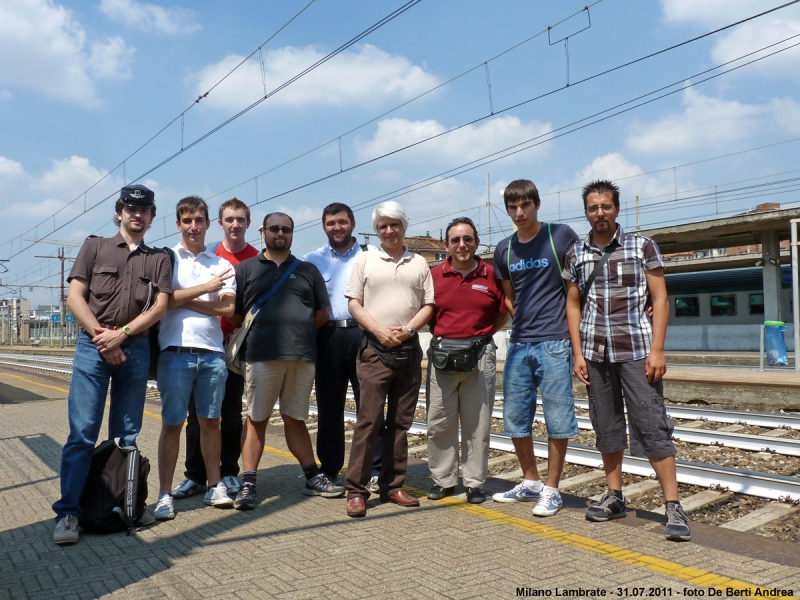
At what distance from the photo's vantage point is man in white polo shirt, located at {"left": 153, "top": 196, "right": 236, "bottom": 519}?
4.81 metres

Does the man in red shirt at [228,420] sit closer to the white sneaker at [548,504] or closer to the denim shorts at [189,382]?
the denim shorts at [189,382]

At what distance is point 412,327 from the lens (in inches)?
193

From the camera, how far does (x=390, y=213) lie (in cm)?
504

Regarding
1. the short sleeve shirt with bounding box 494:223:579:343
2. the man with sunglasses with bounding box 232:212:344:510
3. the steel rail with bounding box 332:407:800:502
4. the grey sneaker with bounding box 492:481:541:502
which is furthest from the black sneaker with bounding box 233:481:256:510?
the steel rail with bounding box 332:407:800:502

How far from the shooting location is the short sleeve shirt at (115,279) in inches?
176

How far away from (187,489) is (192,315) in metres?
1.42

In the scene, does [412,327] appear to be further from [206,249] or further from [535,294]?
[206,249]

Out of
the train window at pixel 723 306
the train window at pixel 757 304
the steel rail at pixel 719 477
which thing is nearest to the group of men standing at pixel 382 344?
the steel rail at pixel 719 477

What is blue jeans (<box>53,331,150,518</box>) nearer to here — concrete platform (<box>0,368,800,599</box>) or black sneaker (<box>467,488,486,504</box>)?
concrete platform (<box>0,368,800,599</box>)

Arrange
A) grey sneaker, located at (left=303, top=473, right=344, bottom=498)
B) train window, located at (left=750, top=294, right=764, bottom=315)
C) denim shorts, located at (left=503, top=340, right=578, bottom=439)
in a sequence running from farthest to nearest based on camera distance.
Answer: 1. train window, located at (left=750, top=294, right=764, bottom=315)
2. grey sneaker, located at (left=303, top=473, right=344, bottom=498)
3. denim shorts, located at (left=503, top=340, right=578, bottom=439)

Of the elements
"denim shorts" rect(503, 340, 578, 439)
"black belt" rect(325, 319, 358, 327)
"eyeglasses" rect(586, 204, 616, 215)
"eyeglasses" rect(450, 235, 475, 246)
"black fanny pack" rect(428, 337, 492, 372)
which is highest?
"eyeglasses" rect(586, 204, 616, 215)

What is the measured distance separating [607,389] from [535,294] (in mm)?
798

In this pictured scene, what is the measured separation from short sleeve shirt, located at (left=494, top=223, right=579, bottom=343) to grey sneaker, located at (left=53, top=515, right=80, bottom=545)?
3015mm

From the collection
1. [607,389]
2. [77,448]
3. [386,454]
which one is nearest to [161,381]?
[77,448]
